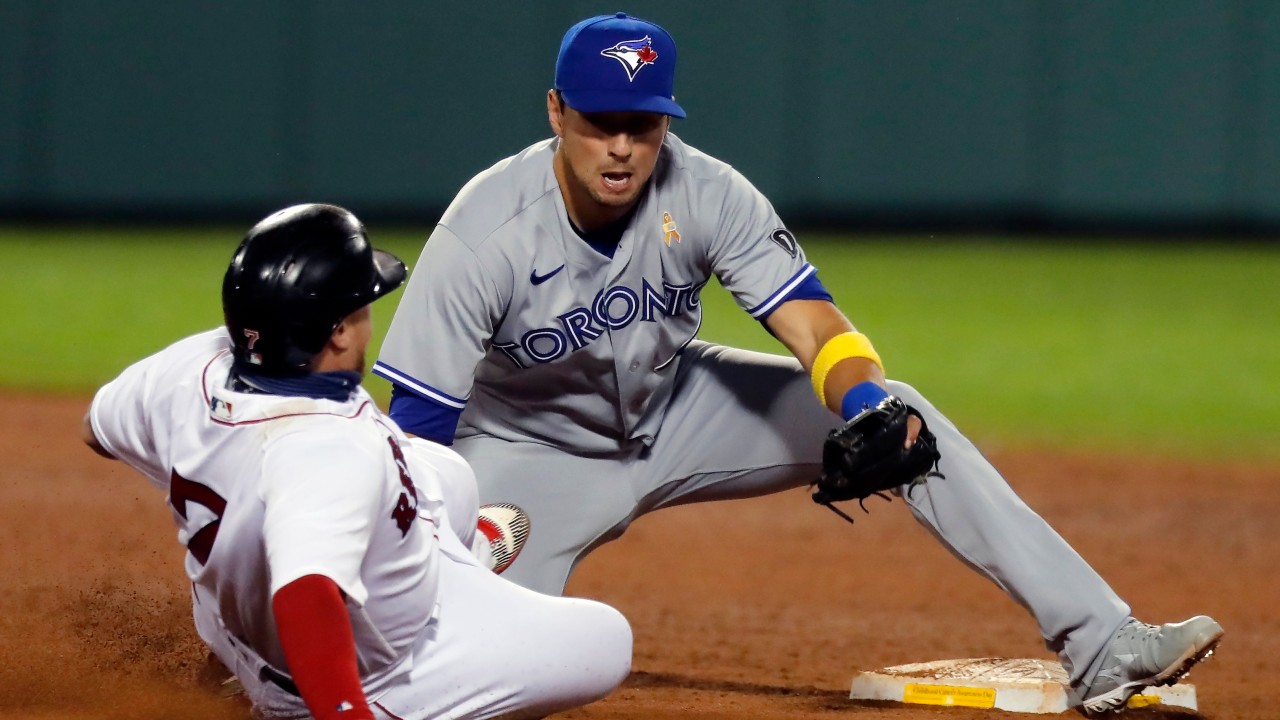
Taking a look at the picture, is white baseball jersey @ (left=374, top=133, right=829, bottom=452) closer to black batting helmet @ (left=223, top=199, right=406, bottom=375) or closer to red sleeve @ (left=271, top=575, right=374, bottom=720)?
black batting helmet @ (left=223, top=199, right=406, bottom=375)

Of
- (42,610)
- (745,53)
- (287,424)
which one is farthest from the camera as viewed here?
(745,53)

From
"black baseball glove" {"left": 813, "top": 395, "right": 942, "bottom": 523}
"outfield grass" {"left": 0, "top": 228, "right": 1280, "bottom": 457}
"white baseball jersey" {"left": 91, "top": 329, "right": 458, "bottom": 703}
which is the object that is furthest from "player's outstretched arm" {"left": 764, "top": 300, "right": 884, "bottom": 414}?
"outfield grass" {"left": 0, "top": 228, "right": 1280, "bottom": 457}

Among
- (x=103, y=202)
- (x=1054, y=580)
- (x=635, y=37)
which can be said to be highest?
(x=635, y=37)

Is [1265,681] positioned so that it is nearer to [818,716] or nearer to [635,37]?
[818,716]

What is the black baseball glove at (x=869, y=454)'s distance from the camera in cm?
301

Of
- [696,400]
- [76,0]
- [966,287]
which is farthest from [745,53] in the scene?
[696,400]

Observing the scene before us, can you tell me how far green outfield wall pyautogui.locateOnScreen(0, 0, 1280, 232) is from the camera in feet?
43.9

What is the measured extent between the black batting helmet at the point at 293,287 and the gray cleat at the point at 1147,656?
173 centimetres

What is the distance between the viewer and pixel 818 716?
325 centimetres

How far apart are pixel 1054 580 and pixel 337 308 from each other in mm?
1663

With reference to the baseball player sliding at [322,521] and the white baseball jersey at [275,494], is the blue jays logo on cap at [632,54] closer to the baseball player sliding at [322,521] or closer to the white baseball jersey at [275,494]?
the baseball player sliding at [322,521]

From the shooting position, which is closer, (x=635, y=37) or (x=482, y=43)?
(x=635, y=37)

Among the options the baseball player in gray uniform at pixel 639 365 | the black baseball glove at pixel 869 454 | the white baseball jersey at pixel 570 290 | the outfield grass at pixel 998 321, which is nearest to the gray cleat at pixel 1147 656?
the baseball player in gray uniform at pixel 639 365

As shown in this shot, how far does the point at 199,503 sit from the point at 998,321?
28.1ft
